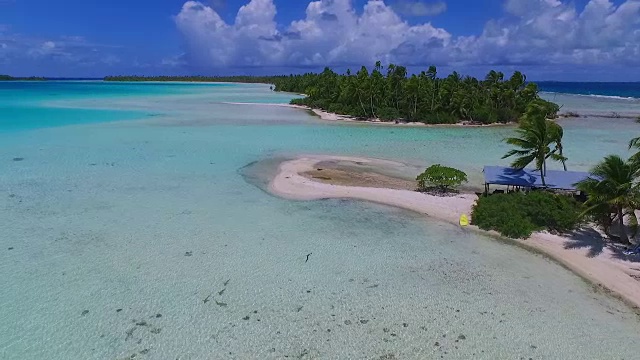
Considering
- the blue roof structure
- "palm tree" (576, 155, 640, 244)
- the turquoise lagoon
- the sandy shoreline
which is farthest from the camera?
the blue roof structure

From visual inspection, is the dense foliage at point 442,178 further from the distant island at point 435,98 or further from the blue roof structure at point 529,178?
the distant island at point 435,98

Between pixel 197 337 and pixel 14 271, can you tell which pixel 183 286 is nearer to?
pixel 197 337

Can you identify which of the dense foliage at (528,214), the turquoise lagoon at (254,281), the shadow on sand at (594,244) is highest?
the dense foliage at (528,214)

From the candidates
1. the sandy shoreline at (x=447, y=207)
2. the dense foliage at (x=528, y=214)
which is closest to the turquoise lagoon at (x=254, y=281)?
the sandy shoreline at (x=447, y=207)

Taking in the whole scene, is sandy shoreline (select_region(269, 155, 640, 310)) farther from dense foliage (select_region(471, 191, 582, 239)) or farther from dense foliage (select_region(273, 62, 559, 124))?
dense foliage (select_region(273, 62, 559, 124))

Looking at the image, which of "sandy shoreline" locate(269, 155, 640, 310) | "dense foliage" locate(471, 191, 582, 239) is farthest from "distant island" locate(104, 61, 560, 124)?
"dense foliage" locate(471, 191, 582, 239)

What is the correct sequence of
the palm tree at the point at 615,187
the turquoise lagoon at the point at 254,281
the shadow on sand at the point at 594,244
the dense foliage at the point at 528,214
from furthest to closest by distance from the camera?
the dense foliage at the point at 528,214, the shadow on sand at the point at 594,244, the palm tree at the point at 615,187, the turquoise lagoon at the point at 254,281

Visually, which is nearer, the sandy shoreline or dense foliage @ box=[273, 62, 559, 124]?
the sandy shoreline
